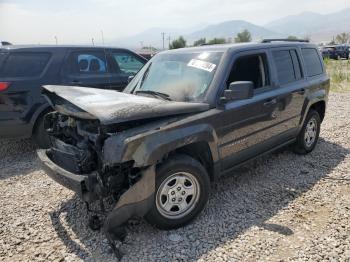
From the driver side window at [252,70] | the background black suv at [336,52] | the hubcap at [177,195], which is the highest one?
the background black suv at [336,52]

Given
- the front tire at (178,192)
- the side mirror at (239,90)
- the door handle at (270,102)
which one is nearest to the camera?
the front tire at (178,192)

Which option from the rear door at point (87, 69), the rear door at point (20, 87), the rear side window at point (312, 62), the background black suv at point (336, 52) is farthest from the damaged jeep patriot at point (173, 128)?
the background black suv at point (336, 52)

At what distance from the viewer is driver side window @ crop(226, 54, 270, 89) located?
14.1 ft

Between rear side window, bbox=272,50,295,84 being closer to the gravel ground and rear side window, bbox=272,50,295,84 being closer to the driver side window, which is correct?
the driver side window

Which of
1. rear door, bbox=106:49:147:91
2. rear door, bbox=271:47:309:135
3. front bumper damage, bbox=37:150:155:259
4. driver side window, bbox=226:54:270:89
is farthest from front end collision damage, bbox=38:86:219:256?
rear door, bbox=106:49:147:91

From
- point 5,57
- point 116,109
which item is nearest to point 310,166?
point 116,109

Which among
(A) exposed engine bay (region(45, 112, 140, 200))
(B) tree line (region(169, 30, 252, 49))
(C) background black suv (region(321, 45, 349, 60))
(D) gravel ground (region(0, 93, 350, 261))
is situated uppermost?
(B) tree line (region(169, 30, 252, 49))

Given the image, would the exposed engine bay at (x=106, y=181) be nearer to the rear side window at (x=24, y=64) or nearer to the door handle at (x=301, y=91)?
the rear side window at (x=24, y=64)

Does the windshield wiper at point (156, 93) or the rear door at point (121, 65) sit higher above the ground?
the rear door at point (121, 65)

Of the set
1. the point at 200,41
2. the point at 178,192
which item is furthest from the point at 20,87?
the point at 200,41

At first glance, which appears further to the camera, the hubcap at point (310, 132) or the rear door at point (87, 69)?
the rear door at point (87, 69)

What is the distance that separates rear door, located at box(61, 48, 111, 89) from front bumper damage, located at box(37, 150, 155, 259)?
3.52 metres

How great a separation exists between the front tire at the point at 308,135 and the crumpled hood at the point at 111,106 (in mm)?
2514

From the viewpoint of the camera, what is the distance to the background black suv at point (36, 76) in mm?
5656
